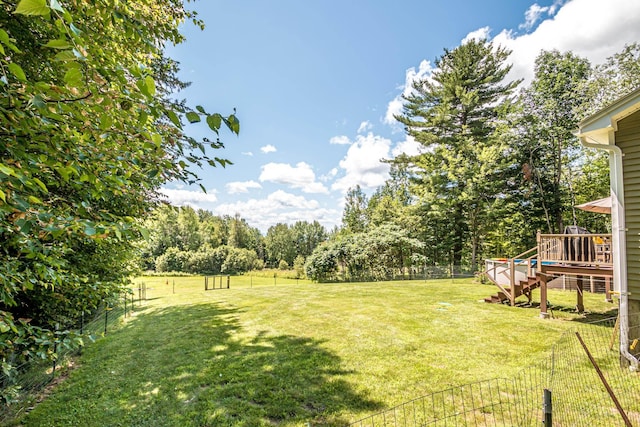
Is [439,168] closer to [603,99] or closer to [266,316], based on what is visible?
[603,99]

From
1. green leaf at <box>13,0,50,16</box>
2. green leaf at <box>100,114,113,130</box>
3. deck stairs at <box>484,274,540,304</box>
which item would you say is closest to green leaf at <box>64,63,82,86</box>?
green leaf at <box>13,0,50,16</box>

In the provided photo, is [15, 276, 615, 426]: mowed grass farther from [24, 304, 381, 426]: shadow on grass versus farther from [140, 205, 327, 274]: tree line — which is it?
[140, 205, 327, 274]: tree line

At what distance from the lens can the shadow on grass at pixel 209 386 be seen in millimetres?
3721

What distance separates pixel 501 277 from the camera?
42.0ft

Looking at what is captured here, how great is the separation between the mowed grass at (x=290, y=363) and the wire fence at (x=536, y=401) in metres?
0.22

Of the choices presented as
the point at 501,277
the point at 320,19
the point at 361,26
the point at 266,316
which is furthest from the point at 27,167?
the point at 501,277

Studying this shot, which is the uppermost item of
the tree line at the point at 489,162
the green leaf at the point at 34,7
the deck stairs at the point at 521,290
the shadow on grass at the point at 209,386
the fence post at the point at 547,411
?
the tree line at the point at 489,162

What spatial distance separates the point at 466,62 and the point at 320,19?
51.1ft

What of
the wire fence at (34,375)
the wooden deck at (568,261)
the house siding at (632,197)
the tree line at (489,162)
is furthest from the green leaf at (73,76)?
the tree line at (489,162)

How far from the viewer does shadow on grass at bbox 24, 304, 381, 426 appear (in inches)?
146

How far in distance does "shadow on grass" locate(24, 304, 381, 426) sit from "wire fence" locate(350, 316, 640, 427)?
2.13ft

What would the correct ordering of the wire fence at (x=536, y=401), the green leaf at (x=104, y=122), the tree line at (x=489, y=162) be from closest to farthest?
the green leaf at (x=104, y=122)
the wire fence at (x=536, y=401)
the tree line at (x=489, y=162)

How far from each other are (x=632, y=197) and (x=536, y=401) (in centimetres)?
377

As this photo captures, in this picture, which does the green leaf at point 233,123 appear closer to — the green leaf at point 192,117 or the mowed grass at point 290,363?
the green leaf at point 192,117
